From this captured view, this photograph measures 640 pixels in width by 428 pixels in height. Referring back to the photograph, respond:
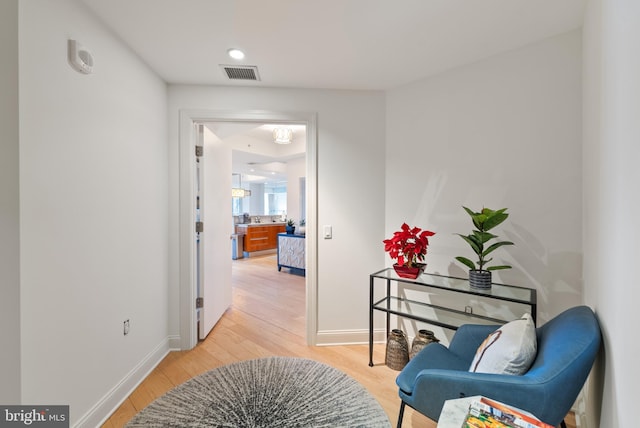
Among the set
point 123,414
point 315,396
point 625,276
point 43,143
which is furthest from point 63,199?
point 625,276

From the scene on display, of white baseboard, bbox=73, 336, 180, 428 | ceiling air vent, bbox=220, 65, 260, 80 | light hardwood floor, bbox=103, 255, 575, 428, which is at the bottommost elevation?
light hardwood floor, bbox=103, 255, 575, 428

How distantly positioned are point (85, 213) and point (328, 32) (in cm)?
Answer: 177

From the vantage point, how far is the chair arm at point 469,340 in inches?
58.1

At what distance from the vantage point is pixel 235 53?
1831 mm

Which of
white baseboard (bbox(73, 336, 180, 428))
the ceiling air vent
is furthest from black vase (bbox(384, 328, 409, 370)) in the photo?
the ceiling air vent

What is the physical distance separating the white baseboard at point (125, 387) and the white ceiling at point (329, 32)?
2.02m

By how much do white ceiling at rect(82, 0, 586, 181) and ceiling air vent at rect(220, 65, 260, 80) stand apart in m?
0.05

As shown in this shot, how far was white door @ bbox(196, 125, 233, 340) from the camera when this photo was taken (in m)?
2.42

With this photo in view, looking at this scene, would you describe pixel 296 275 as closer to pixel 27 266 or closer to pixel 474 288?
pixel 474 288

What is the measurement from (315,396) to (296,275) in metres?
3.30

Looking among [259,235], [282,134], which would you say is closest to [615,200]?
[282,134]

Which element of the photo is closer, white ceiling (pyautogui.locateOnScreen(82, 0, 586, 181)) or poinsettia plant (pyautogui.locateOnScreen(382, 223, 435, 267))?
white ceiling (pyautogui.locateOnScreen(82, 0, 586, 181))

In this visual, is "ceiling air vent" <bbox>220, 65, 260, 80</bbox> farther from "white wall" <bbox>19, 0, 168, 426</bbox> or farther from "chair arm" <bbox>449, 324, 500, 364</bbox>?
"chair arm" <bbox>449, 324, 500, 364</bbox>

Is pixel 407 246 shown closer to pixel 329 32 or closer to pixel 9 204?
pixel 329 32
